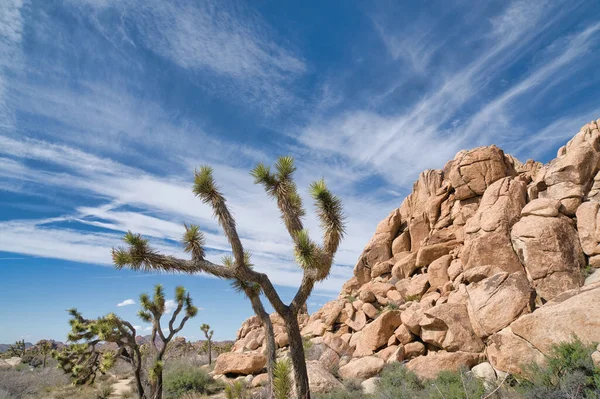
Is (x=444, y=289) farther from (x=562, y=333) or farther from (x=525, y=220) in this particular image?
(x=562, y=333)

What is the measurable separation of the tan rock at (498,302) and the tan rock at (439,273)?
643 cm

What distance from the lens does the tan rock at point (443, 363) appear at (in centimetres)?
1183

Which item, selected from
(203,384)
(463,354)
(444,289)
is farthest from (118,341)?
(444,289)

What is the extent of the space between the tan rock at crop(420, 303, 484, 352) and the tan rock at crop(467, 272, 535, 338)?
28 cm

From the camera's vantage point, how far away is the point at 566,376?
7.03 metres

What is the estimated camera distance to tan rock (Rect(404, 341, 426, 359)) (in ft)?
46.2

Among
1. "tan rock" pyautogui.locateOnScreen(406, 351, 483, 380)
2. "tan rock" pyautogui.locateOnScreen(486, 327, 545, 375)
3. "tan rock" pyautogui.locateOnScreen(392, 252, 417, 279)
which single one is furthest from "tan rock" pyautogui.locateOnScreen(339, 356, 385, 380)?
"tan rock" pyautogui.locateOnScreen(392, 252, 417, 279)

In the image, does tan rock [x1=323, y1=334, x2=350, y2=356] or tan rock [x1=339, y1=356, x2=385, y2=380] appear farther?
tan rock [x1=323, y1=334, x2=350, y2=356]

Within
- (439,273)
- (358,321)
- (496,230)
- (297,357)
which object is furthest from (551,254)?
(297,357)

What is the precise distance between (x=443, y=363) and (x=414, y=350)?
216 centimetres

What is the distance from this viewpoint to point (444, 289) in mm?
17859

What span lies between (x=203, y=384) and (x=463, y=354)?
11.3 m

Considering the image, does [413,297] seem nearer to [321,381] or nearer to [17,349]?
[321,381]

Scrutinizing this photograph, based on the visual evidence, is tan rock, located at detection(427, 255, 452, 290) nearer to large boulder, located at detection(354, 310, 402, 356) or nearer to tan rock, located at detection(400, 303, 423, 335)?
large boulder, located at detection(354, 310, 402, 356)
